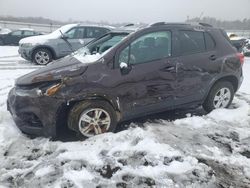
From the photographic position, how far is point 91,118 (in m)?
4.87

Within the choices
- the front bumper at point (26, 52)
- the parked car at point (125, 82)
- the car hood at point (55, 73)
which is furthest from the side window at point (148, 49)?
the front bumper at point (26, 52)

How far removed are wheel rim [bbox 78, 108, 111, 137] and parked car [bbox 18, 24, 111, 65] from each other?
24.3 ft

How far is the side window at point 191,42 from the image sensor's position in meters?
5.56

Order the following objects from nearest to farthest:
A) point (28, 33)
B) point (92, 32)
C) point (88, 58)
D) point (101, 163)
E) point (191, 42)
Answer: point (101, 163) < point (88, 58) < point (191, 42) < point (92, 32) < point (28, 33)

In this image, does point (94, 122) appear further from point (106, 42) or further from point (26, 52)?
point (26, 52)

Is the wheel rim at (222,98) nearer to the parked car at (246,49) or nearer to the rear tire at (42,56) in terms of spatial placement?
the rear tire at (42,56)

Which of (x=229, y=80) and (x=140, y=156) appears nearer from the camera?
(x=140, y=156)

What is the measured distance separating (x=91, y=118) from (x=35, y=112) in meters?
0.81

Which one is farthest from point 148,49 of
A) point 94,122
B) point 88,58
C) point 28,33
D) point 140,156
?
point 28,33

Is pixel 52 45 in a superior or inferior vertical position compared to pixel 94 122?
superior

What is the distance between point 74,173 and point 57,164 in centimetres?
33

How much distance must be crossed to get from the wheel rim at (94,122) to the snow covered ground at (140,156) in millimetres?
126

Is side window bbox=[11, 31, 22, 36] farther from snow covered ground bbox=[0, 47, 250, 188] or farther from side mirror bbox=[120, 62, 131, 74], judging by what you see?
side mirror bbox=[120, 62, 131, 74]

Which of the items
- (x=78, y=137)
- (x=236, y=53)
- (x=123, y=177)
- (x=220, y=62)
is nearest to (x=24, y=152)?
(x=78, y=137)
